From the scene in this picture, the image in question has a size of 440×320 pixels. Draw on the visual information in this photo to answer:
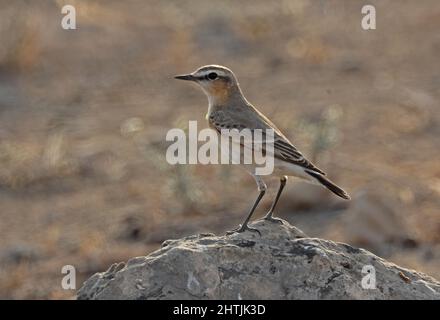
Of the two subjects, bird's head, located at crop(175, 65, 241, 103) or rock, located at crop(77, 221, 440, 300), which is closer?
rock, located at crop(77, 221, 440, 300)

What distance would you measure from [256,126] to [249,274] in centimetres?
190

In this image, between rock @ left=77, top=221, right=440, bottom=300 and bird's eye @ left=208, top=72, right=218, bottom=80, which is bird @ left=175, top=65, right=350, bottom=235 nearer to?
bird's eye @ left=208, top=72, right=218, bottom=80

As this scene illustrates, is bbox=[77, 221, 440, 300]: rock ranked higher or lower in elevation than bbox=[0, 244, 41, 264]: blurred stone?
lower

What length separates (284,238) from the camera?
7.22m

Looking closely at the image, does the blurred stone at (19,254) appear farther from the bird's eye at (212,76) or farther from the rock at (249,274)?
the rock at (249,274)

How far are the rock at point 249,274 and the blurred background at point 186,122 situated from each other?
466 centimetres

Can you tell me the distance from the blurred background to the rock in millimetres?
4662

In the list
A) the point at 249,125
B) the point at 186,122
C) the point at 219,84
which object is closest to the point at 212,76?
the point at 219,84

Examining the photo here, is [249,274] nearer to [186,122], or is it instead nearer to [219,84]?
[219,84]

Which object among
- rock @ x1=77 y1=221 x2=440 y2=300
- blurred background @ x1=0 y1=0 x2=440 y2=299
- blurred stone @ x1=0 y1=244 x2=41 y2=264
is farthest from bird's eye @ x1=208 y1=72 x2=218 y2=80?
blurred stone @ x1=0 y1=244 x2=41 y2=264

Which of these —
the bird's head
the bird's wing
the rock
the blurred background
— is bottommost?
the rock

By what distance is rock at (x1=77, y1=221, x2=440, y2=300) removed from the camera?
658 centimetres

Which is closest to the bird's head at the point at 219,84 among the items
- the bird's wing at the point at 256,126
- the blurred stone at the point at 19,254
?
the bird's wing at the point at 256,126
